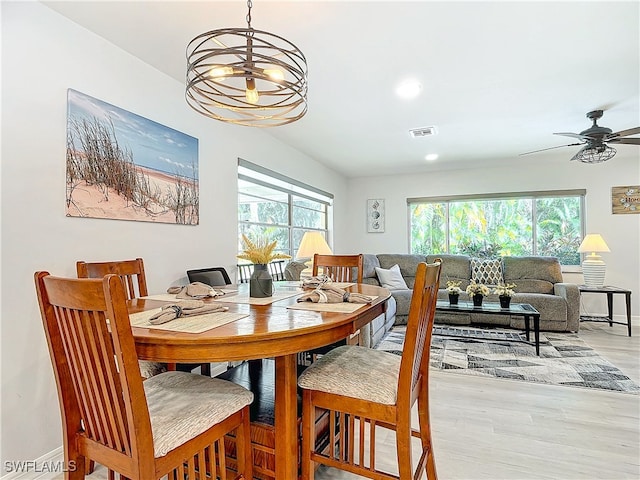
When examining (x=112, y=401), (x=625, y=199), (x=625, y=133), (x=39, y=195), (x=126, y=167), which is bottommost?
(x=112, y=401)

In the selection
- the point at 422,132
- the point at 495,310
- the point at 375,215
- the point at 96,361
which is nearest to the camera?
the point at 96,361

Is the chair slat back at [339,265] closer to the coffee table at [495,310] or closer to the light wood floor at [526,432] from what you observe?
Result: the light wood floor at [526,432]

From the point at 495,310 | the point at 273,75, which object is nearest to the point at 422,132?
the point at 495,310

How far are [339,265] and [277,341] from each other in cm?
159

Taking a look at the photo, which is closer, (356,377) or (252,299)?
(356,377)

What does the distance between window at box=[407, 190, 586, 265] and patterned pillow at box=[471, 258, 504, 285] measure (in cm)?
54

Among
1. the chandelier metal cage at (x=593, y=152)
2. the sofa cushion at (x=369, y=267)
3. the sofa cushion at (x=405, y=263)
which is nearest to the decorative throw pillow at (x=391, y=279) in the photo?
the sofa cushion at (x=369, y=267)

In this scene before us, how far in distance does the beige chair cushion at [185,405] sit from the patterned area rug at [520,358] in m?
2.32

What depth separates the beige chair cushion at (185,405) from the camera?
109 cm

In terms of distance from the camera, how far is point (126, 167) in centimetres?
228

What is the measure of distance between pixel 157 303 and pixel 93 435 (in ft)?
2.21

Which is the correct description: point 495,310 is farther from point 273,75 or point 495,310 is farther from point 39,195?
point 39,195

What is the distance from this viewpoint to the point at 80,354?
3.44ft

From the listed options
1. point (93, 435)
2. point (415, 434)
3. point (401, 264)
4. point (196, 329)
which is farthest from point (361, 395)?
point (401, 264)
